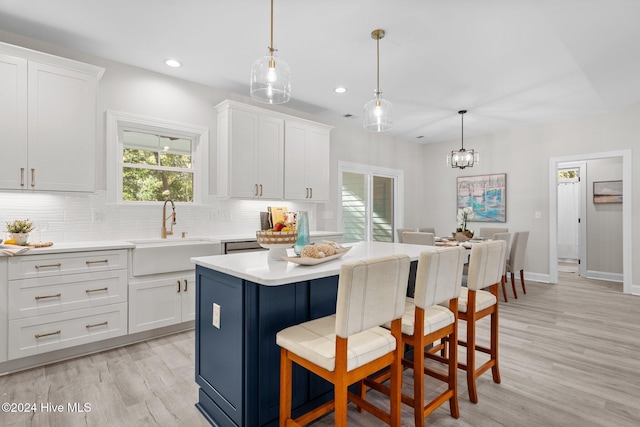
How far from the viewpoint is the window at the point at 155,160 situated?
11.6 ft

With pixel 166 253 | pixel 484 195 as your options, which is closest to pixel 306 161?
pixel 166 253

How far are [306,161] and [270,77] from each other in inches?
102

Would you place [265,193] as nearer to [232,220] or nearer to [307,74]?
[232,220]

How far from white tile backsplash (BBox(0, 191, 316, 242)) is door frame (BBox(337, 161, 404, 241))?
1910mm

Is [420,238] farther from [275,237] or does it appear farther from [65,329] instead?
[65,329]

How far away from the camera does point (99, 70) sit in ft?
10.1

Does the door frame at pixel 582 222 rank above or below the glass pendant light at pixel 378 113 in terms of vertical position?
below

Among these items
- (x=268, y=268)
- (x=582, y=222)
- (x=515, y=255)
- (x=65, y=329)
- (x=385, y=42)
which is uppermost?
(x=385, y=42)

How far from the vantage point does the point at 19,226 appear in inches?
110

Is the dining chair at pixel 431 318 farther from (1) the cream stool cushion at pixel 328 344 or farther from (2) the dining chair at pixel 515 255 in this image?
(2) the dining chair at pixel 515 255

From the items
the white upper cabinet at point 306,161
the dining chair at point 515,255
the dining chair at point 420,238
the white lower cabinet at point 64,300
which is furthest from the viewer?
the dining chair at point 515,255

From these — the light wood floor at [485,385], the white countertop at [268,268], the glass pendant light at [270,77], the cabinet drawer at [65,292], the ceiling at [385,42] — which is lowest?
the light wood floor at [485,385]

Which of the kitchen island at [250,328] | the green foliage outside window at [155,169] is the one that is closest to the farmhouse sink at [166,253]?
the green foliage outside window at [155,169]

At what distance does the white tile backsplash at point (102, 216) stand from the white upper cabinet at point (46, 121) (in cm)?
25
